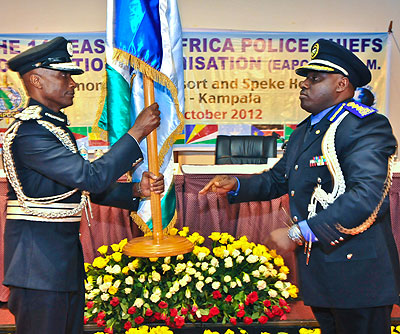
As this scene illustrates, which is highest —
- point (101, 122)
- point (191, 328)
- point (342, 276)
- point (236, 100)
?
point (236, 100)

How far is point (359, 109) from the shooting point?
1.69 meters

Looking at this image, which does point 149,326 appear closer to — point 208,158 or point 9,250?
point 9,250

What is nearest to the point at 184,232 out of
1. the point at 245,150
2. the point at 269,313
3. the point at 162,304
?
the point at 162,304

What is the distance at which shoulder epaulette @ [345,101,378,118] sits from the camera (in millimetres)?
1660

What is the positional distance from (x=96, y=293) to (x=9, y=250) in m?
1.20

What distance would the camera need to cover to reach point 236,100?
6.04m

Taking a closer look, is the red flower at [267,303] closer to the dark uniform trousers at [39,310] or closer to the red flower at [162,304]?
the red flower at [162,304]

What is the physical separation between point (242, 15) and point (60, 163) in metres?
4.96

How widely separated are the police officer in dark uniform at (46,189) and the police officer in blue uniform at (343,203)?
0.68 meters

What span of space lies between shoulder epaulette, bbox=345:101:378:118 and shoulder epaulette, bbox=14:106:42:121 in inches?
45.3

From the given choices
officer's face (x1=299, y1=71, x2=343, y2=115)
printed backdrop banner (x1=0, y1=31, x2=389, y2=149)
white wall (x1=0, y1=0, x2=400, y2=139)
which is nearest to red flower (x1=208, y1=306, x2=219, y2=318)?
officer's face (x1=299, y1=71, x2=343, y2=115)

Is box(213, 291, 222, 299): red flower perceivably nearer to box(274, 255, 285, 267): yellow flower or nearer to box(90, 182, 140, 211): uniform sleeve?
box(274, 255, 285, 267): yellow flower

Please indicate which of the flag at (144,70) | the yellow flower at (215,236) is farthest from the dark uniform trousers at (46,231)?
the yellow flower at (215,236)

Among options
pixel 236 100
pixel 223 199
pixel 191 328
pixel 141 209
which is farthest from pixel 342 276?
pixel 236 100
